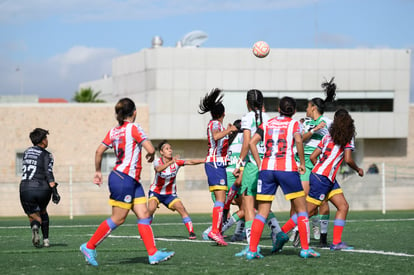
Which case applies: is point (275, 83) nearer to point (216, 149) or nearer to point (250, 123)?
point (216, 149)

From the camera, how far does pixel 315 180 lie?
10.5 meters

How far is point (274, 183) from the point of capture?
9.11m

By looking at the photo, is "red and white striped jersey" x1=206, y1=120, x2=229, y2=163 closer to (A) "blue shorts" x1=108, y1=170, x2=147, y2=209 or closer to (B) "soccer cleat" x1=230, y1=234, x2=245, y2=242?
(B) "soccer cleat" x1=230, y1=234, x2=245, y2=242

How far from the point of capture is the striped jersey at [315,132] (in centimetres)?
1128

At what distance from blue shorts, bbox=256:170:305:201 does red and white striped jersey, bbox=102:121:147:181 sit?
147 centimetres

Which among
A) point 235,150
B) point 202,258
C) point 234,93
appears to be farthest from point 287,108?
point 234,93

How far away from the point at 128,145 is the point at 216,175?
307cm

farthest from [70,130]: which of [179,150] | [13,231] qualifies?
[13,231]

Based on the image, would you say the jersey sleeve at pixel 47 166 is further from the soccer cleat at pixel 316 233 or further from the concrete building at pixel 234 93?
the concrete building at pixel 234 93

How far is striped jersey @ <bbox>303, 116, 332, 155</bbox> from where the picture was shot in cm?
1128

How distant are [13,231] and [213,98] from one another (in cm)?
662

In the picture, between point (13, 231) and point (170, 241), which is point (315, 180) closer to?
point (170, 241)

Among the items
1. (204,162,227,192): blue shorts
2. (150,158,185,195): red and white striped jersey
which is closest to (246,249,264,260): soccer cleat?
(204,162,227,192): blue shorts

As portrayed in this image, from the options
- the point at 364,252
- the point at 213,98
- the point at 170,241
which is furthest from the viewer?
the point at 170,241
